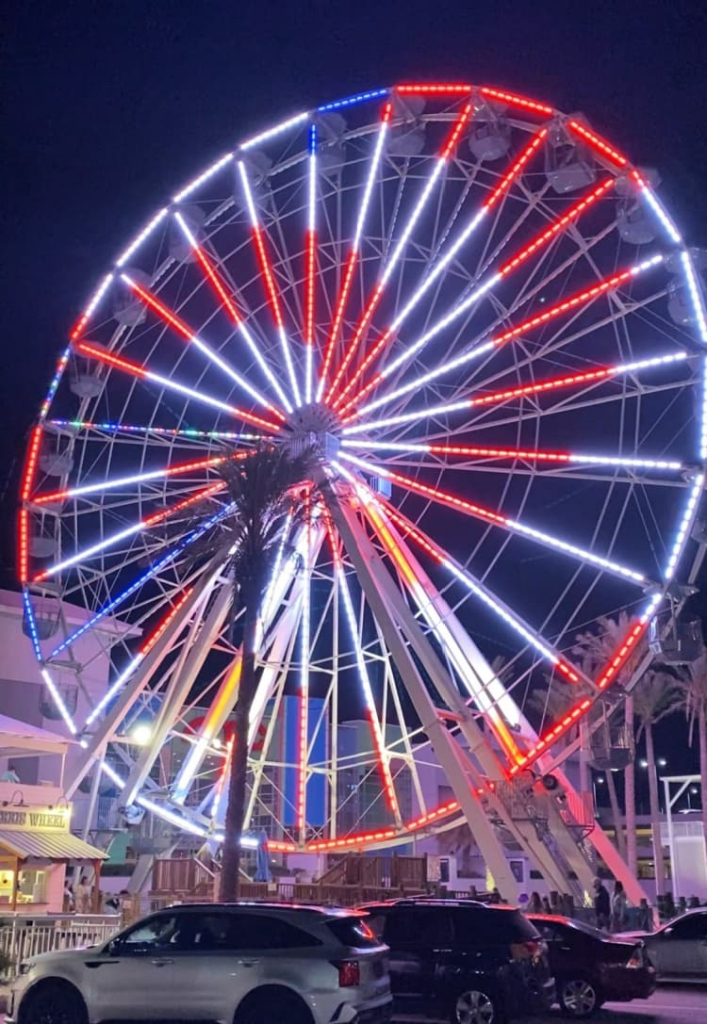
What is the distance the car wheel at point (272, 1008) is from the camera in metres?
9.82

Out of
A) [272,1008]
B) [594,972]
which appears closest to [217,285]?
[594,972]

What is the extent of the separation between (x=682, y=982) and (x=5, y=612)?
2793 centimetres

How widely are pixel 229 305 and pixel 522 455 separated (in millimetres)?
7542

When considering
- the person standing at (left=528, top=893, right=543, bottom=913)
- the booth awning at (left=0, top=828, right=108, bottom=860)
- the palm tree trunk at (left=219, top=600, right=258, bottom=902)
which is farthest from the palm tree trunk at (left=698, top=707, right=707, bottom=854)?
the palm tree trunk at (left=219, top=600, right=258, bottom=902)

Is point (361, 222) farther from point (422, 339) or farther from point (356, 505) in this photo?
point (356, 505)

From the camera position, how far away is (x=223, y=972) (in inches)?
398

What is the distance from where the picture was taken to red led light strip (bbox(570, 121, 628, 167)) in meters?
22.1

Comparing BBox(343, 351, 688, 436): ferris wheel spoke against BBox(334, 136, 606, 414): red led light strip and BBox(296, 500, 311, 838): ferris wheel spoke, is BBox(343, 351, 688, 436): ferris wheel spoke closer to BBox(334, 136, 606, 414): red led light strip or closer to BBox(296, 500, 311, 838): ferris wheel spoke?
BBox(334, 136, 606, 414): red led light strip

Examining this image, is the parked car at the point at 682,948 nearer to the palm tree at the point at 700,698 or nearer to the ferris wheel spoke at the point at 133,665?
the ferris wheel spoke at the point at 133,665

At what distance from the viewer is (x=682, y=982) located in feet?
57.0

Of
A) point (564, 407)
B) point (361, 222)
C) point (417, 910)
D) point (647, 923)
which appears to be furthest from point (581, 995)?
point (361, 222)

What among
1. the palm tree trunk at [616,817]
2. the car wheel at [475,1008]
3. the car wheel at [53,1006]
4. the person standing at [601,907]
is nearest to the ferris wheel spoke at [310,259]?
the person standing at [601,907]

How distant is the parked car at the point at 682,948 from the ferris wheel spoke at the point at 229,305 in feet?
42.7

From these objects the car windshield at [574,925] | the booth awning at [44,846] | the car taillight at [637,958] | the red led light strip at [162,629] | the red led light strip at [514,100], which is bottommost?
the car taillight at [637,958]
